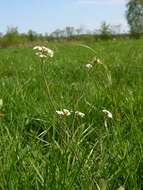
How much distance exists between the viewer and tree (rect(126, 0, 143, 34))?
73.0 m

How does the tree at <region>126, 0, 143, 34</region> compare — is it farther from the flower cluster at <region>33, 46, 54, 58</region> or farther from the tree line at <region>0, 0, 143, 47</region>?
the flower cluster at <region>33, 46, 54, 58</region>

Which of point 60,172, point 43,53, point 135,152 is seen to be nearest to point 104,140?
point 135,152

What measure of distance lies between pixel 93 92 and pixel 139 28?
221 feet

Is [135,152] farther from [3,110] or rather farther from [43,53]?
[3,110]

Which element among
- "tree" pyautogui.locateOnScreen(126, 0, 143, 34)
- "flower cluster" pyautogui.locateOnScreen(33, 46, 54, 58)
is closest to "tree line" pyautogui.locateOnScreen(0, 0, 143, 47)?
"tree" pyautogui.locateOnScreen(126, 0, 143, 34)

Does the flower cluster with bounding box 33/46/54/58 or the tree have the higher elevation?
the flower cluster with bounding box 33/46/54/58

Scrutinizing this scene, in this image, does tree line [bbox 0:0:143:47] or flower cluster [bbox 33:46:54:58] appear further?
tree line [bbox 0:0:143:47]

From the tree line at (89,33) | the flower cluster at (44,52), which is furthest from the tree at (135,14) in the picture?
the flower cluster at (44,52)

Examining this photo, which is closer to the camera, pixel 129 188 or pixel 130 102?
pixel 129 188

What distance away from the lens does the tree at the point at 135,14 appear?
7303 centimetres

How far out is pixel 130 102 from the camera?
336cm

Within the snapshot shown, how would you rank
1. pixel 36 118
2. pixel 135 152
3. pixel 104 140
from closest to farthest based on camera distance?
1. pixel 135 152
2. pixel 104 140
3. pixel 36 118

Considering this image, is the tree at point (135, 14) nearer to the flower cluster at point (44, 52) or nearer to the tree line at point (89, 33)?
the tree line at point (89, 33)

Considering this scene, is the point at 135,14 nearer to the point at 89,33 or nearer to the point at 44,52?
the point at 89,33
